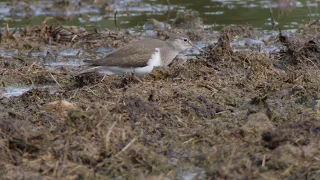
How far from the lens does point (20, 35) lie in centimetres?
1305

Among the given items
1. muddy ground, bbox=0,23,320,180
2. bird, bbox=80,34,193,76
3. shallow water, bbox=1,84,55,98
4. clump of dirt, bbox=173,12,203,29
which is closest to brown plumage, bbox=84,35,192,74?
bird, bbox=80,34,193,76

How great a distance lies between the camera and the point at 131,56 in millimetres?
9305

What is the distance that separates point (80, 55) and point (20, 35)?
1.84 meters

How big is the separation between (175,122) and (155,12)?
961 cm

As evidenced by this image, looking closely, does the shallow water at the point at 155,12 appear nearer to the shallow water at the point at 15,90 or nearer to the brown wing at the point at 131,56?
the brown wing at the point at 131,56

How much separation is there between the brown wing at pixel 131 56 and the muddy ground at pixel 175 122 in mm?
266

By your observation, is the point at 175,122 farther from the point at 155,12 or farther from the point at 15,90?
the point at 155,12

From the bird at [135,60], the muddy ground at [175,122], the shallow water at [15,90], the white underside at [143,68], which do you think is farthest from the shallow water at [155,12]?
the shallow water at [15,90]

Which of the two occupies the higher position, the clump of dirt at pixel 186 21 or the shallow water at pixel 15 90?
the shallow water at pixel 15 90

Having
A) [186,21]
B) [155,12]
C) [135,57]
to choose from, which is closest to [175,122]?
[135,57]

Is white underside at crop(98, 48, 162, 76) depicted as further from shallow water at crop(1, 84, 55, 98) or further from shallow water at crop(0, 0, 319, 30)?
shallow water at crop(0, 0, 319, 30)

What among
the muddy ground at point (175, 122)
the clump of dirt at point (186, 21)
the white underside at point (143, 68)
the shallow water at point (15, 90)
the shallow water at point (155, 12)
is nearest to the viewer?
the muddy ground at point (175, 122)

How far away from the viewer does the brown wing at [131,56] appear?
923 cm

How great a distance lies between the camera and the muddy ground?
5.50m
